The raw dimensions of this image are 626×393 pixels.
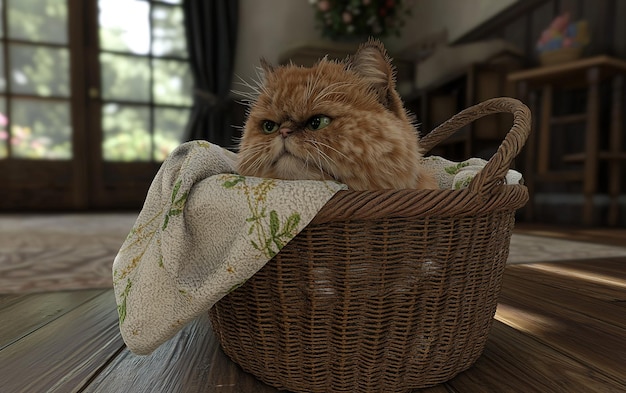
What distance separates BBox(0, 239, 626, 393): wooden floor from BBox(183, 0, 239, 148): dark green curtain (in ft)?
9.51

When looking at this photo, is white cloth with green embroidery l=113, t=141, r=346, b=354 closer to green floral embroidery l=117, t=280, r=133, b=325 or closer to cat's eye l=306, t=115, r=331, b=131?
green floral embroidery l=117, t=280, r=133, b=325

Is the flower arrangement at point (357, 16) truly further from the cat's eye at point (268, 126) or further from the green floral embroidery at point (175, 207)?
the green floral embroidery at point (175, 207)

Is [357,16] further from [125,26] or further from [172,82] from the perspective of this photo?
[125,26]

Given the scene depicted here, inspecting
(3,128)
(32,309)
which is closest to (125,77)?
(3,128)

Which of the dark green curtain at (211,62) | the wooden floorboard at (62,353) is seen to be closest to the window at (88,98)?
the dark green curtain at (211,62)

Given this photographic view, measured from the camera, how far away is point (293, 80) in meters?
0.62

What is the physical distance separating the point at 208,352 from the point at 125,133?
3390 mm

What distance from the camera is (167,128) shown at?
3680 mm

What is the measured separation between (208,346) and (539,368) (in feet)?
1.73

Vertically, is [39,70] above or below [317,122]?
above

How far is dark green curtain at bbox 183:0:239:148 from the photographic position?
3652mm

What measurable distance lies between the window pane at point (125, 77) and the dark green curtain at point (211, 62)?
1.42ft

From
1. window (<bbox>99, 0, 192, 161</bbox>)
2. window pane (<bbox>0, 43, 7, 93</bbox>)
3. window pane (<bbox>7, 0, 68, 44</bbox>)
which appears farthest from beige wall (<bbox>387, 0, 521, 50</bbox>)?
window pane (<bbox>0, 43, 7, 93</bbox>)

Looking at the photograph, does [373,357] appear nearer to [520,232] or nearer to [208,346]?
[208,346]
